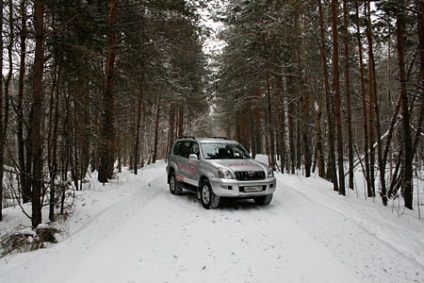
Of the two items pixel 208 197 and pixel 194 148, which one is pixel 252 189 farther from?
pixel 194 148

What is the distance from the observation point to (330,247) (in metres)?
5.21

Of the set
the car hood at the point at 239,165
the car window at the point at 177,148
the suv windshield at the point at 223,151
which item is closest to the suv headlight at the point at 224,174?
the car hood at the point at 239,165

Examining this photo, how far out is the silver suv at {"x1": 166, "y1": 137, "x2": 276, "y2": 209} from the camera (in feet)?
24.5

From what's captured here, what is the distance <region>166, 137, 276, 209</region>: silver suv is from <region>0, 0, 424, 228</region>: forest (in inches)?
102

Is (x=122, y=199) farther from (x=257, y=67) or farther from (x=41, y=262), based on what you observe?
(x=257, y=67)

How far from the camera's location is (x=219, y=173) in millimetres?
7547

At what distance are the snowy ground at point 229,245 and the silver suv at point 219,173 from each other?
478 mm

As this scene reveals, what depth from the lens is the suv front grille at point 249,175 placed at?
297 inches

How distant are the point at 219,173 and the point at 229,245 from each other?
2483mm

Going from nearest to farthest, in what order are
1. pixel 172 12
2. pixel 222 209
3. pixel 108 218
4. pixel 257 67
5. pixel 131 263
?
pixel 131 263 → pixel 108 218 → pixel 222 209 → pixel 172 12 → pixel 257 67

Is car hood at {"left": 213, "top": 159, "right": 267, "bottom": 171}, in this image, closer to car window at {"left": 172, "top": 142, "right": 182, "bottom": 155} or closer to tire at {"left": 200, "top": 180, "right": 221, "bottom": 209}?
tire at {"left": 200, "top": 180, "right": 221, "bottom": 209}

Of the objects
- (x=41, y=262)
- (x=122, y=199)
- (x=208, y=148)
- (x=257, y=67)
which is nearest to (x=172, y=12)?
(x=257, y=67)

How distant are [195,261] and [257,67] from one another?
13.9m

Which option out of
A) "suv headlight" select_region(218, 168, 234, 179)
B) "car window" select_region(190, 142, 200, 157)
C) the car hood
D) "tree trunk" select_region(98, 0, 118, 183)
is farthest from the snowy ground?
"tree trunk" select_region(98, 0, 118, 183)
